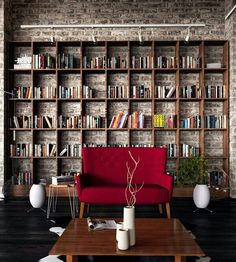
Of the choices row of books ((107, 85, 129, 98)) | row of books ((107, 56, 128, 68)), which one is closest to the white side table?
row of books ((107, 85, 129, 98))

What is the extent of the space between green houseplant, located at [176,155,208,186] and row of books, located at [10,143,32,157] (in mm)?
2865

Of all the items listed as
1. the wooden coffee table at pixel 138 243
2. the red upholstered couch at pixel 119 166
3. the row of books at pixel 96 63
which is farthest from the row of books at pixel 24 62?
the wooden coffee table at pixel 138 243

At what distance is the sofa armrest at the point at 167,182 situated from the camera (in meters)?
4.79

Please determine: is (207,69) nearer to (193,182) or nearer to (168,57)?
(168,57)

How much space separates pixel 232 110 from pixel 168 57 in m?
1.62

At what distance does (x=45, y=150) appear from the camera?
275 inches

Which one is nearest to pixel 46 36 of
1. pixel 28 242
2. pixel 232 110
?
pixel 232 110

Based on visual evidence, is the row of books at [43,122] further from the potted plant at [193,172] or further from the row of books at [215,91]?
the row of books at [215,91]

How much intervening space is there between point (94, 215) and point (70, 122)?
7.40 ft

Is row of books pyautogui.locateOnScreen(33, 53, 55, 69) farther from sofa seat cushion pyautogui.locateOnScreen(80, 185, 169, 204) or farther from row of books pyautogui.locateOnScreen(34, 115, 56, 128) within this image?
sofa seat cushion pyautogui.locateOnScreen(80, 185, 169, 204)

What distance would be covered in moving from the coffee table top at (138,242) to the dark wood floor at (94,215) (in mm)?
341

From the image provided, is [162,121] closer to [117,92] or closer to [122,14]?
[117,92]

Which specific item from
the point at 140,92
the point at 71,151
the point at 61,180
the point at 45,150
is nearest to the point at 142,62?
the point at 140,92

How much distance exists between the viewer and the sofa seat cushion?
4.72 metres
